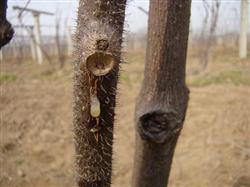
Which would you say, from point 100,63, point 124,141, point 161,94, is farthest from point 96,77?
point 124,141

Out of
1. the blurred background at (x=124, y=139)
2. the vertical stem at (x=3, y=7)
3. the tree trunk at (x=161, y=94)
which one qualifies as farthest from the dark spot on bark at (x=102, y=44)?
the blurred background at (x=124, y=139)

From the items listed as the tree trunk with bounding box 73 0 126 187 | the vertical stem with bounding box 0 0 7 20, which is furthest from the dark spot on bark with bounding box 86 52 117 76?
the vertical stem with bounding box 0 0 7 20

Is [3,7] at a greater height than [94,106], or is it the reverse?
[3,7]

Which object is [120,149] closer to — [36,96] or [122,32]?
[36,96]

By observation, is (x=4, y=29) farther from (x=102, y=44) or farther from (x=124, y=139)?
(x=124, y=139)

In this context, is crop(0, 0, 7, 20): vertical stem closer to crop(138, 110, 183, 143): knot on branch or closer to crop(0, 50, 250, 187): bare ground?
crop(138, 110, 183, 143): knot on branch
